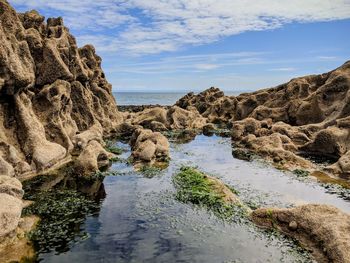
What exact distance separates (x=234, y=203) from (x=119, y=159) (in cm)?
2258

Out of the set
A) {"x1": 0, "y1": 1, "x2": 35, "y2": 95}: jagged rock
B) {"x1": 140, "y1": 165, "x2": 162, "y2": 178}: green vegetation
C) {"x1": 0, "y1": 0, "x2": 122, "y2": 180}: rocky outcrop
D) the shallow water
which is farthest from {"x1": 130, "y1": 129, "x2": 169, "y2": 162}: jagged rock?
{"x1": 0, "y1": 1, "x2": 35, "y2": 95}: jagged rock

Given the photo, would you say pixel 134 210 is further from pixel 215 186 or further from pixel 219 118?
pixel 219 118

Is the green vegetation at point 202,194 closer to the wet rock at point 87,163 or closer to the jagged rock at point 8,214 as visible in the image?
the wet rock at point 87,163

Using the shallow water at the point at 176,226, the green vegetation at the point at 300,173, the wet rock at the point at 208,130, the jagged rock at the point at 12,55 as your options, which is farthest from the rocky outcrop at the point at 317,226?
the wet rock at the point at 208,130

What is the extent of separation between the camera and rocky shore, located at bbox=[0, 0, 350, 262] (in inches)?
996

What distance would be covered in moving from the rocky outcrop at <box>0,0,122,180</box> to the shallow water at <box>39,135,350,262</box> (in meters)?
9.65

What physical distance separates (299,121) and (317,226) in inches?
2236

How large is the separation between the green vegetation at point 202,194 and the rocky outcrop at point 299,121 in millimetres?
14716

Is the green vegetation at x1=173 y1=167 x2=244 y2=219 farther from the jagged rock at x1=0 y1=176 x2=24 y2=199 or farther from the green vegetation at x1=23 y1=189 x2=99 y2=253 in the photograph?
the jagged rock at x1=0 y1=176 x2=24 y2=199

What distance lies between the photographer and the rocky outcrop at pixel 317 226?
21266mm

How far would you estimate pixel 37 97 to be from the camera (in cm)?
5091

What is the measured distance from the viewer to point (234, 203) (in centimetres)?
3109

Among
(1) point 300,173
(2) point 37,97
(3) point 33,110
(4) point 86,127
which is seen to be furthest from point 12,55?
(1) point 300,173

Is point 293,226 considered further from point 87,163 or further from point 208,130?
point 208,130
